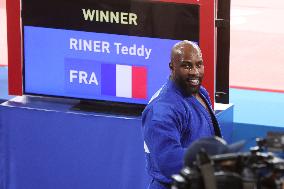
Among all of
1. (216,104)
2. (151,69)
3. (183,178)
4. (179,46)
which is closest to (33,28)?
(151,69)

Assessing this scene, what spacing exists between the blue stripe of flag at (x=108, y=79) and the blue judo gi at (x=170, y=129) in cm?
146

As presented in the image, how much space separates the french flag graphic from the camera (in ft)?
18.5

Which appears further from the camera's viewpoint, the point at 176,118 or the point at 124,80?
the point at 124,80

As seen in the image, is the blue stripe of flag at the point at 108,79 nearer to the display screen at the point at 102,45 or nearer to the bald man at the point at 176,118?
the display screen at the point at 102,45

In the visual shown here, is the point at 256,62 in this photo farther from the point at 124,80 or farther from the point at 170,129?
the point at 170,129

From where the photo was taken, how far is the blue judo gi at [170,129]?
4.02 metres

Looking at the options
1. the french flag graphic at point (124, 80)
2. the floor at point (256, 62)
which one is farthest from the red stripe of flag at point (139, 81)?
the floor at point (256, 62)

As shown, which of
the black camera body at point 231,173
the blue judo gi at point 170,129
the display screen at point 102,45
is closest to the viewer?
the black camera body at point 231,173

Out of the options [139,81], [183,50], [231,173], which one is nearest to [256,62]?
[139,81]

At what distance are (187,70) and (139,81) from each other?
4.78ft

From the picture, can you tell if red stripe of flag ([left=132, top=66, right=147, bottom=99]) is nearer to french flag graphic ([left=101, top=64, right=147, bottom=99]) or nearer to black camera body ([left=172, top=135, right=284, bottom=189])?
french flag graphic ([left=101, top=64, right=147, bottom=99])

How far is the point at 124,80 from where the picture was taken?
5672 mm

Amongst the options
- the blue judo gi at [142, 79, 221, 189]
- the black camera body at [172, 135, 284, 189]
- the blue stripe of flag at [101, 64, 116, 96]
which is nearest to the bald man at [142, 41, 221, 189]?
the blue judo gi at [142, 79, 221, 189]

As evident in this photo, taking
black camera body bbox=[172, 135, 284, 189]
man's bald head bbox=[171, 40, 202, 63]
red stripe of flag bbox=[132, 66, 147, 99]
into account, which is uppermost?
man's bald head bbox=[171, 40, 202, 63]
